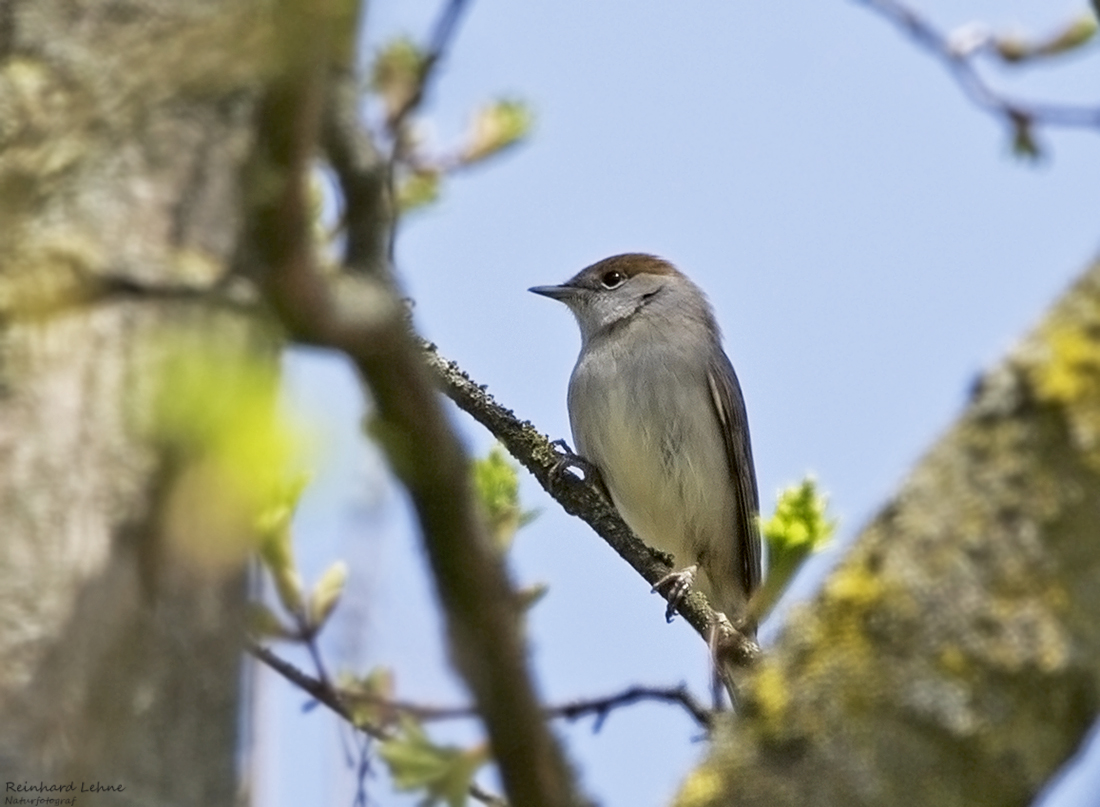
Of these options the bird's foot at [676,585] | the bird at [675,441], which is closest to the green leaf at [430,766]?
the bird's foot at [676,585]

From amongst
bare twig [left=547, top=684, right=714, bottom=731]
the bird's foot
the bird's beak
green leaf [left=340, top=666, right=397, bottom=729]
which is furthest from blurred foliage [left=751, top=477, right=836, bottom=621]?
the bird's beak

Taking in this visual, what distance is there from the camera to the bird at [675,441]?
7.47 m

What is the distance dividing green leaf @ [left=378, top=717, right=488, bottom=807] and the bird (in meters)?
4.54

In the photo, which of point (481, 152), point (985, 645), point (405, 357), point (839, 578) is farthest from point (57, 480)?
point (481, 152)

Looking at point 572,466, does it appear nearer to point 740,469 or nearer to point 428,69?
point 740,469

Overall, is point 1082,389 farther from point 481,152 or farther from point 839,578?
point 481,152

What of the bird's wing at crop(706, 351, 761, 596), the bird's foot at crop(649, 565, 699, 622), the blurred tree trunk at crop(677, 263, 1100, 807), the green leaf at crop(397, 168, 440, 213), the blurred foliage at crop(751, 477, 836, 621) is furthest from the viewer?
the bird's wing at crop(706, 351, 761, 596)

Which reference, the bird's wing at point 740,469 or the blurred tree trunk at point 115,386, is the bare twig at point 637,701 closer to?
the blurred tree trunk at point 115,386

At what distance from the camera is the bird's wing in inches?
309

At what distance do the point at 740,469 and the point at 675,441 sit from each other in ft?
1.90

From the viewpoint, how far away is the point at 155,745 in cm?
179

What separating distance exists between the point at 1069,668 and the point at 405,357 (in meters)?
0.89

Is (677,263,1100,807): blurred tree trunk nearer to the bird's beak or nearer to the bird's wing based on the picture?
the bird's wing

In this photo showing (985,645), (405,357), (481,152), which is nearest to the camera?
(985,645)
